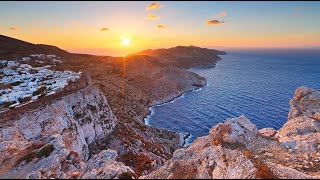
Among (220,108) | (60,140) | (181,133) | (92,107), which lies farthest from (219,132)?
(220,108)

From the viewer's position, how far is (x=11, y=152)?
29.2 meters

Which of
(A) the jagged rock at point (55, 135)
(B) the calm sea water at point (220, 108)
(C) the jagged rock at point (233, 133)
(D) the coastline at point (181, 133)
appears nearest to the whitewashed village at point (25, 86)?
(A) the jagged rock at point (55, 135)

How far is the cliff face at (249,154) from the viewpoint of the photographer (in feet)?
73.7

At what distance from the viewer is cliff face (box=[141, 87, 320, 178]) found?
22.5 meters

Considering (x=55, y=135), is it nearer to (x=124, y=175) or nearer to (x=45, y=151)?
(x=45, y=151)

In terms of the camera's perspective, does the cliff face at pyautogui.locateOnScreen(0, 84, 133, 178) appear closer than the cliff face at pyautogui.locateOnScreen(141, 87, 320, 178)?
No

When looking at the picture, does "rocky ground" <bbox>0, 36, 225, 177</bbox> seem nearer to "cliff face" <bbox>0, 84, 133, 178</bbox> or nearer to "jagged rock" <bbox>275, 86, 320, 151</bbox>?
"cliff face" <bbox>0, 84, 133, 178</bbox>

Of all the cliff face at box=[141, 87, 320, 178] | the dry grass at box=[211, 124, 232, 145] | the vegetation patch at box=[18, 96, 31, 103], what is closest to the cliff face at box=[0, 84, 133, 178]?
the vegetation patch at box=[18, 96, 31, 103]

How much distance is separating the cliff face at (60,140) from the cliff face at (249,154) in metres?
5.95

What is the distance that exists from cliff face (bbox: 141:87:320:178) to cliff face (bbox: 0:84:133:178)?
5.95m

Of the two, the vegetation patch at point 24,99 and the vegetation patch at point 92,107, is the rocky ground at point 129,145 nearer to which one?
the vegetation patch at point 92,107

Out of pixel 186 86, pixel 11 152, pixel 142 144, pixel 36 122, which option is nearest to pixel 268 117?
pixel 142 144

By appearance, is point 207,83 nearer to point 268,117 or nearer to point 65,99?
point 268,117

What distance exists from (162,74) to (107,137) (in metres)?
105
